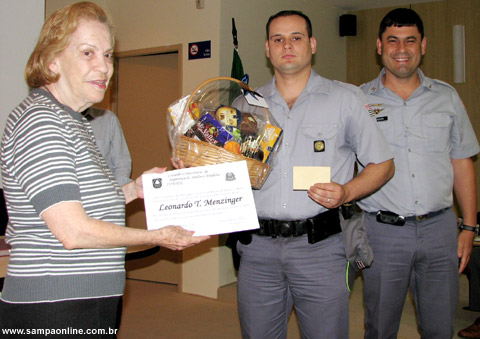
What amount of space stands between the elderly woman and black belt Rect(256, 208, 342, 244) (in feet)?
2.11

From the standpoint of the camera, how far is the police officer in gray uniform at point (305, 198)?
1937mm

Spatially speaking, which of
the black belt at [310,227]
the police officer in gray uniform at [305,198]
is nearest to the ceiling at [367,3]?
the police officer in gray uniform at [305,198]

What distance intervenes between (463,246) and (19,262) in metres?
2.28

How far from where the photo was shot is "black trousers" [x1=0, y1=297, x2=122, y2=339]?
1.28 metres

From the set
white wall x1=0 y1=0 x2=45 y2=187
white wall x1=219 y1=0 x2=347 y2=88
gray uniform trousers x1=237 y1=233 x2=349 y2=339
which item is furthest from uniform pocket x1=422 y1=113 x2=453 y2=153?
white wall x1=219 y1=0 x2=347 y2=88

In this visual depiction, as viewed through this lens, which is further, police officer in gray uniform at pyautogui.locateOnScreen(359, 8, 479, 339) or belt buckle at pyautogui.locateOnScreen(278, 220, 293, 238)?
police officer in gray uniform at pyautogui.locateOnScreen(359, 8, 479, 339)

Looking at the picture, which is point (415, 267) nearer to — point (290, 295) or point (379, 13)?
point (290, 295)

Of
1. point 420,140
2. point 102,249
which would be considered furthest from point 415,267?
point 102,249

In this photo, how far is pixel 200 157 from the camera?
1.65 meters

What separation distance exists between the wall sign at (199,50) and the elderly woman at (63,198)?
3.29m

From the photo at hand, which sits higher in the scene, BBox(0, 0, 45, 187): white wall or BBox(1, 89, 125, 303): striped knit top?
BBox(0, 0, 45, 187): white wall

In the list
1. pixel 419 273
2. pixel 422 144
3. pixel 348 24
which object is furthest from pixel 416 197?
pixel 348 24

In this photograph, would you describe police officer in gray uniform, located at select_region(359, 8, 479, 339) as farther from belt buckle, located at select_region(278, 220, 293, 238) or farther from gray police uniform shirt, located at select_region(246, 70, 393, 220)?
belt buckle, located at select_region(278, 220, 293, 238)

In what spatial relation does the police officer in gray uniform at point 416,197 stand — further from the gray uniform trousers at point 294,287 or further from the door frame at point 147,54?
the door frame at point 147,54
